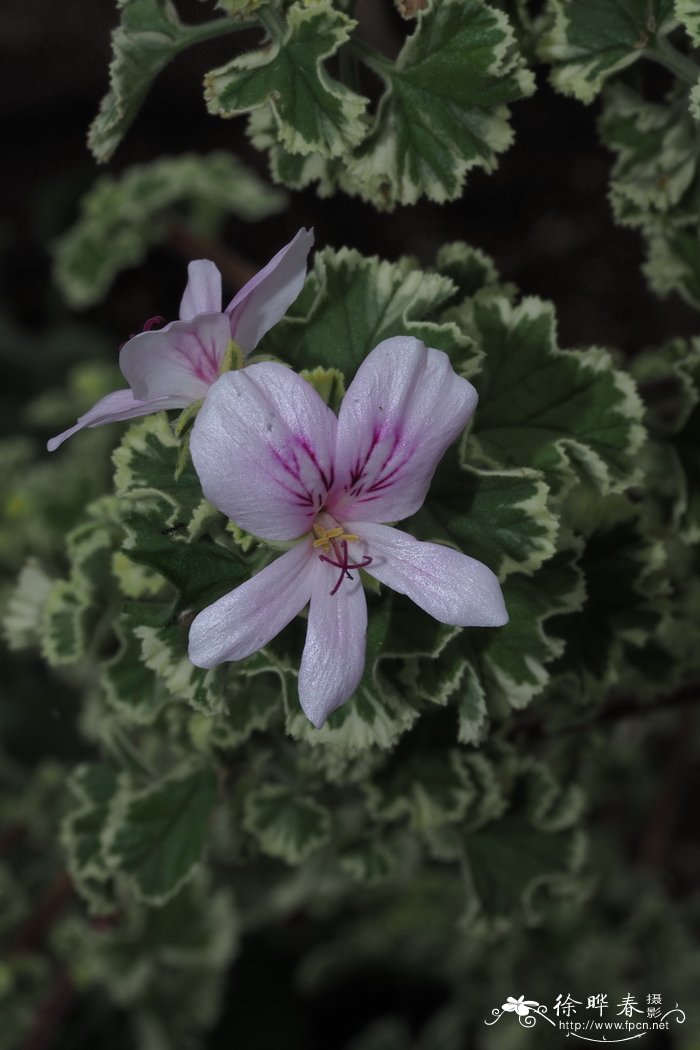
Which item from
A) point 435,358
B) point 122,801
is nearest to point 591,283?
point 122,801

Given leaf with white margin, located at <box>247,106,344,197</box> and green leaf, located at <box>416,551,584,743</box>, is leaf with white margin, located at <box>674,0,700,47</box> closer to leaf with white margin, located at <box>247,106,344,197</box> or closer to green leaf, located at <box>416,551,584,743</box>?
leaf with white margin, located at <box>247,106,344,197</box>

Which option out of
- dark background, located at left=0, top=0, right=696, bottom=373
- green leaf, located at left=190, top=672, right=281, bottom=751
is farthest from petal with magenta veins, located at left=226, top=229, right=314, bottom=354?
dark background, located at left=0, top=0, right=696, bottom=373

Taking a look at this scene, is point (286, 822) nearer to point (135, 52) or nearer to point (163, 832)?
point (163, 832)

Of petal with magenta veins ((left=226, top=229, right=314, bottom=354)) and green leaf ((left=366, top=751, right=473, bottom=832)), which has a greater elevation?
petal with magenta veins ((left=226, top=229, right=314, bottom=354))

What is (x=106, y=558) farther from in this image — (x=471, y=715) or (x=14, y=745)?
(x=14, y=745)

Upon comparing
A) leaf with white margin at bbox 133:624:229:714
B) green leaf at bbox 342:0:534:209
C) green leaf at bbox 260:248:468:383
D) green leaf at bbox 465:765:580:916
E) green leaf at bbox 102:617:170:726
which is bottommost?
green leaf at bbox 465:765:580:916

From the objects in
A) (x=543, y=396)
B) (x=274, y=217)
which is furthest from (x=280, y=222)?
(x=543, y=396)
